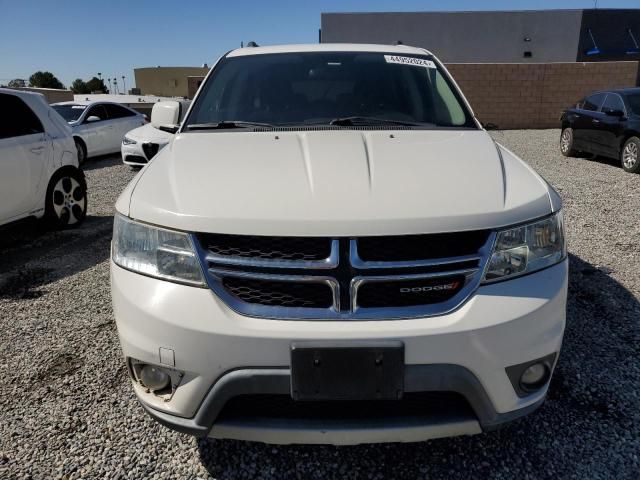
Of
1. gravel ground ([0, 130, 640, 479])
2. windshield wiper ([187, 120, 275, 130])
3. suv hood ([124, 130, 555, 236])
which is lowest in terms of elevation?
gravel ground ([0, 130, 640, 479])


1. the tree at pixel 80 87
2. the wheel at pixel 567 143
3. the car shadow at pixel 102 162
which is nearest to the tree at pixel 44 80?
the tree at pixel 80 87

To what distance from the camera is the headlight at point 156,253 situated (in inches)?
71.5

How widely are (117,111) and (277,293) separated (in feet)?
40.0

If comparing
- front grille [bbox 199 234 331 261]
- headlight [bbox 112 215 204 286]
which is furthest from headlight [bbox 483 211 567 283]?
headlight [bbox 112 215 204 286]

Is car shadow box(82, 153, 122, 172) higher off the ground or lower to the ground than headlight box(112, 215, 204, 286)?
lower

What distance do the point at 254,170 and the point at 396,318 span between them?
831mm

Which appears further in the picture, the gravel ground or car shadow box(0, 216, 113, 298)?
car shadow box(0, 216, 113, 298)

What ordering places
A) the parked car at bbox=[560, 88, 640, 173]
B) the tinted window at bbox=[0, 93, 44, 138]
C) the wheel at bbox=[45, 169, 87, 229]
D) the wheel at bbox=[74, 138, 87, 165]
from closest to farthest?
1. the tinted window at bbox=[0, 93, 44, 138]
2. the wheel at bbox=[45, 169, 87, 229]
3. the parked car at bbox=[560, 88, 640, 173]
4. the wheel at bbox=[74, 138, 87, 165]

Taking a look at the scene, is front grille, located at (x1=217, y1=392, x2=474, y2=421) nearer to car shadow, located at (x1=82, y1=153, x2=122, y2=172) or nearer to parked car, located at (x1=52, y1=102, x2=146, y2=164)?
car shadow, located at (x1=82, y1=153, x2=122, y2=172)

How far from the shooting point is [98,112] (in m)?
12.0

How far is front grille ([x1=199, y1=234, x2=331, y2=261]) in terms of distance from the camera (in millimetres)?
1772

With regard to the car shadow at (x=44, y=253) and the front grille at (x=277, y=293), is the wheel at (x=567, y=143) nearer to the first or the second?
the car shadow at (x=44, y=253)

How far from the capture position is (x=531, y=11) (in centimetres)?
2939

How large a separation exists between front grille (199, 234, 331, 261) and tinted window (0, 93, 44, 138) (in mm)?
4365
